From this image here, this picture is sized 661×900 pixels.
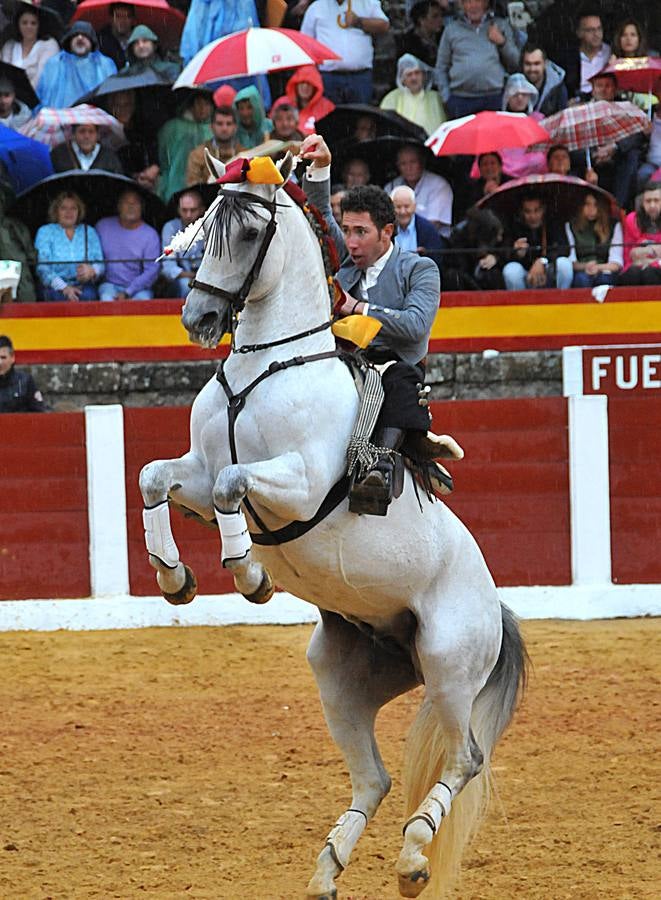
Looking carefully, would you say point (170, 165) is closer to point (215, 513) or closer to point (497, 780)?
point (497, 780)

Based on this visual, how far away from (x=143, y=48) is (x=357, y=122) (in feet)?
5.60

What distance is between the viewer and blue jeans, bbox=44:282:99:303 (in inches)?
427

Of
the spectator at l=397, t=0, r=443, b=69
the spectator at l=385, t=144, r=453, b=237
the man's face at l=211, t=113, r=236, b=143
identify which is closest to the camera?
the man's face at l=211, t=113, r=236, b=143

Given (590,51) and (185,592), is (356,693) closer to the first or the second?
(185,592)

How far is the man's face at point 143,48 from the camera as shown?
11.2m

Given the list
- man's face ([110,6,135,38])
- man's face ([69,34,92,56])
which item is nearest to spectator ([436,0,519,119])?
man's face ([110,6,135,38])

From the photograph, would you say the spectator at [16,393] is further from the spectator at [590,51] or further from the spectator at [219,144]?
the spectator at [590,51]

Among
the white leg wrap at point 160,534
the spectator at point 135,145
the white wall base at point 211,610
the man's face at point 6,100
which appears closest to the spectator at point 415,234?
the spectator at point 135,145

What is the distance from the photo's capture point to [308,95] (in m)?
10.8

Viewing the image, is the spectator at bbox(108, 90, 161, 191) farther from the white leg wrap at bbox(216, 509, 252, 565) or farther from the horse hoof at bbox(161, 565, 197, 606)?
the white leg wrap at bbox(216, 509, 252, 565)

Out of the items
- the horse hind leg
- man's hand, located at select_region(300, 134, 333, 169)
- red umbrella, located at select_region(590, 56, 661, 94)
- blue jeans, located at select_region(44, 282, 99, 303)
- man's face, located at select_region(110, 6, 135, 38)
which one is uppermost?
man's face, located at select_region(110, 6, 135, 38)

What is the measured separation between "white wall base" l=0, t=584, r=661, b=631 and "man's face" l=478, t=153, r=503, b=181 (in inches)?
124

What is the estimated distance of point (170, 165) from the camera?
35.8 ft

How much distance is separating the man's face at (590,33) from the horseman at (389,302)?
7.37 metres
